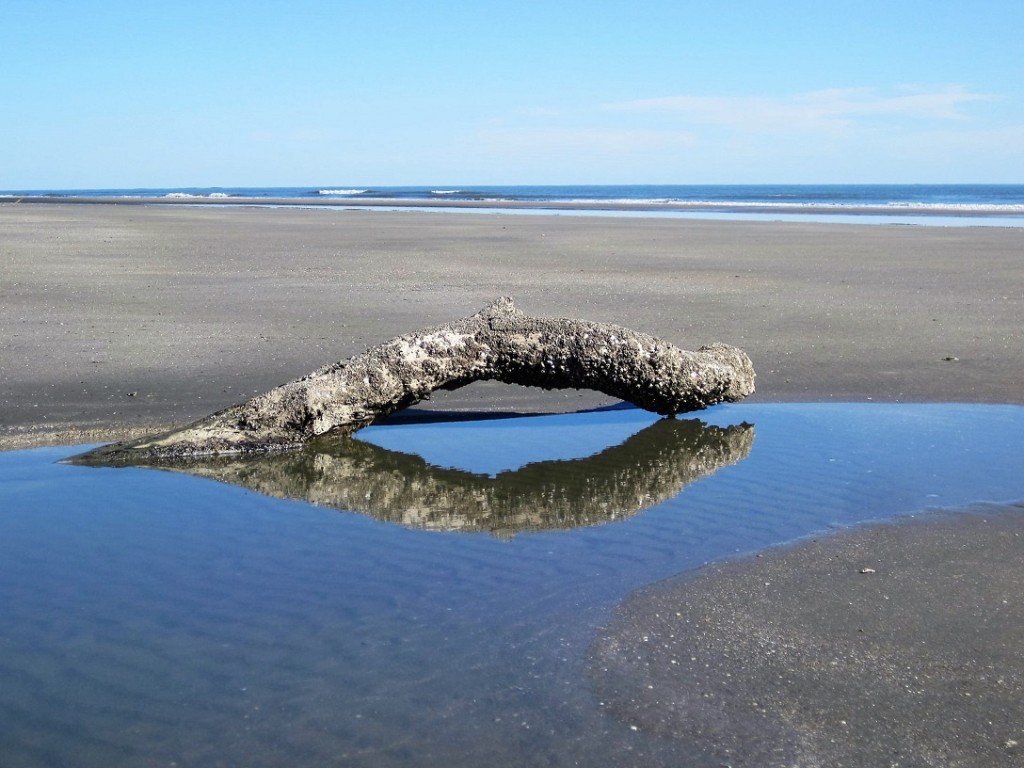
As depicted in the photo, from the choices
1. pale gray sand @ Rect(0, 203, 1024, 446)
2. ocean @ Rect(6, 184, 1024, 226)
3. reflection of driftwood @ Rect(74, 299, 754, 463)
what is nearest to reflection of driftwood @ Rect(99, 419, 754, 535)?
reflection of driftwood @ Rect(74, 299, 754, 463)

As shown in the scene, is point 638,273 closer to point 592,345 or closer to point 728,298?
point 728,298

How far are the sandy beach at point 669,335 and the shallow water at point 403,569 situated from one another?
0.40 meters

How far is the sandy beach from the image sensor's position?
14.3ft

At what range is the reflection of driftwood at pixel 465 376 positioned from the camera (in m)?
7.53

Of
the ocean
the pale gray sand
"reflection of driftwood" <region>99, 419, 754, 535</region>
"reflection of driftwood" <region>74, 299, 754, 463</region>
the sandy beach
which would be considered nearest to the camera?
the sandy beach

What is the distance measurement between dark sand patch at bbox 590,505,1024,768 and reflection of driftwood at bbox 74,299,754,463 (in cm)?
279

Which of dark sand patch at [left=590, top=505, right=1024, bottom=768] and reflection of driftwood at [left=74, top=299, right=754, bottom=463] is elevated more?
reflection of driftwood at [left=74, top=299, right=754, bottom=463]

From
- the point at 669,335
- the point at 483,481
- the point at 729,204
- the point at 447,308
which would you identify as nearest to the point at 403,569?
the point at 483,481

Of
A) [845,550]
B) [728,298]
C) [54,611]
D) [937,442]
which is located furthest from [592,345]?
[728,298]

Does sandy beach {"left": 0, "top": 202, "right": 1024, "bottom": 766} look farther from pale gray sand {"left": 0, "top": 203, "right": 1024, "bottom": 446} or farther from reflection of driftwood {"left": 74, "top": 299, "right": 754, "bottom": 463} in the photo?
reflection of driftwood {"left": 74, "top": 299, "right": 754, "bottom": 463}

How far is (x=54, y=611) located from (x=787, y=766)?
309 cm

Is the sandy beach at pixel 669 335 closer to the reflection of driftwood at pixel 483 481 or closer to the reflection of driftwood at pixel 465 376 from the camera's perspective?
the reflection of driftwood at pixel 465 376

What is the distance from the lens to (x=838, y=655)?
13.8 ft

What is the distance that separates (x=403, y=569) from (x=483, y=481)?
175cm
